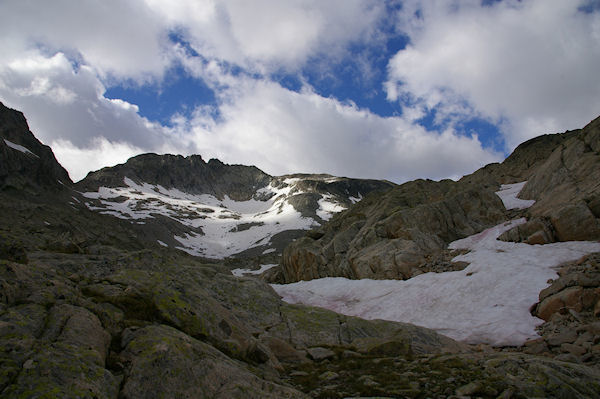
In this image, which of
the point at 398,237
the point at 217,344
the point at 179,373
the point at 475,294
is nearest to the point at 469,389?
the point at 217,344

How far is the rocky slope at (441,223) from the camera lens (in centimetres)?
2717

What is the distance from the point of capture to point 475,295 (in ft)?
71.4

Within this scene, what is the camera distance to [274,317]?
1500cm

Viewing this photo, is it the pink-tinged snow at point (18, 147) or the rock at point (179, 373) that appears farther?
the pink-tinged snow at point (18, 147)

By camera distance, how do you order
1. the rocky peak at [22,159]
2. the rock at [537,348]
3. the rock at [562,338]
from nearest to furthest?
1. the rock at [562,338]
2. the rock at [537,348]
3. the rocky peak at [22,159]

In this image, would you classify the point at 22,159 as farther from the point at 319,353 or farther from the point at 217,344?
the point at 217,344

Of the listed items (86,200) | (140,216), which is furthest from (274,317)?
(86,200)

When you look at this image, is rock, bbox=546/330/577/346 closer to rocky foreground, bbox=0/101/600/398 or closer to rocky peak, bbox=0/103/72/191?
rocky foreground, bbox=0/101/600/398

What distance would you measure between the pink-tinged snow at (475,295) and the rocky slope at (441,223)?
Answer: 2.18 meters

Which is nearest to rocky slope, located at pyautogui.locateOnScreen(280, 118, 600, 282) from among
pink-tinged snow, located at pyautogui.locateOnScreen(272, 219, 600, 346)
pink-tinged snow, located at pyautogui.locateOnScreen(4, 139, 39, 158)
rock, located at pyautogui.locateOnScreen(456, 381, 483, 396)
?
pink-tinged snow, located at pyautogui.locateOnScreen(272, 219, 600, 346)

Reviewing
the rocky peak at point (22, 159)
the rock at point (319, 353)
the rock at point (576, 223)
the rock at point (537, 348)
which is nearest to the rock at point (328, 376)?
the rock at point (319, 353)

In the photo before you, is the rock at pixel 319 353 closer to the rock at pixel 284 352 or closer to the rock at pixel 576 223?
the rock at pixel 284 352

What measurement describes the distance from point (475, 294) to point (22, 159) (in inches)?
7037

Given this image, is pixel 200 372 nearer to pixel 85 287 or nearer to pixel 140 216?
pixel 85 287
